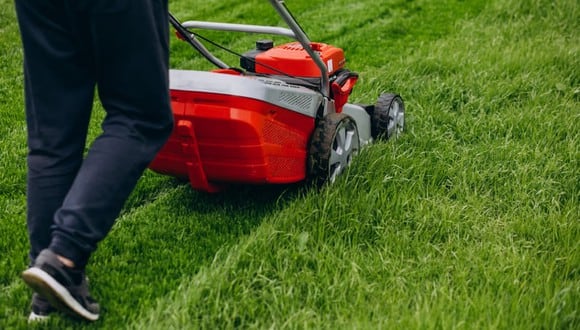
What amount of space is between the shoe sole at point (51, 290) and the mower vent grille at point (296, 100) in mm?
1097

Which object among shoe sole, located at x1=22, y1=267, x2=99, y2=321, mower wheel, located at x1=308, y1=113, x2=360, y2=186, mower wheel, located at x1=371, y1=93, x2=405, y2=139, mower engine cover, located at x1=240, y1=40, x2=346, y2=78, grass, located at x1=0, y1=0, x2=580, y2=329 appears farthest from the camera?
mower wheel, located at x1=371, y1=93, x2=405, y2=139

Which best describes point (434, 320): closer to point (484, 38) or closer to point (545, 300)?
point (545, 300)

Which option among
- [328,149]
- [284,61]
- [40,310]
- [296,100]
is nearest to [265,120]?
[296,100]

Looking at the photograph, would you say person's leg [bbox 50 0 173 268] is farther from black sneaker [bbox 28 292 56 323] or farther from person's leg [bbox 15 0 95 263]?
black sneaker [bbox 28 292 56 323]

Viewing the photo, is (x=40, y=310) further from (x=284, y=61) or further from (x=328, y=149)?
(x=284, y=61)

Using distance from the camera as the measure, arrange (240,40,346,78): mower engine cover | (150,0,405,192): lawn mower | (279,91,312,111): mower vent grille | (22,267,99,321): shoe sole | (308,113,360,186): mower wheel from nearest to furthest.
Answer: (22,267,99,321): shoe sole → (150,0,405,192): lawn mower → (279,91,312,111): mower vent grille → (308,113,360,186): mower wheel → (240,40,346,78): mower engine cover

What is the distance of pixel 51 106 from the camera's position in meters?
2.09

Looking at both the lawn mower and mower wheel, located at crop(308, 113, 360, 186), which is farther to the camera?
mower wheel, located at crop(308, 113, 360, 186)

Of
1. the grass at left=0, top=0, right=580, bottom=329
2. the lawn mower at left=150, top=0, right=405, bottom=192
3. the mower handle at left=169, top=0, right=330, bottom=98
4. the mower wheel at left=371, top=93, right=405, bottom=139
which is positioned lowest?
the grass at left=0, top=0, right=580, bottom=329

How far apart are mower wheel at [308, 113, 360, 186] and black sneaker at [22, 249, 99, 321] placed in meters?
1.12

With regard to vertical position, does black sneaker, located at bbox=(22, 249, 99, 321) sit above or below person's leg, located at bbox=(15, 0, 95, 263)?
below

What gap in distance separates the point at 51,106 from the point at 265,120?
794 millimetres

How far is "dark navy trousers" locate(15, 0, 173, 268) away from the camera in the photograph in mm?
1940

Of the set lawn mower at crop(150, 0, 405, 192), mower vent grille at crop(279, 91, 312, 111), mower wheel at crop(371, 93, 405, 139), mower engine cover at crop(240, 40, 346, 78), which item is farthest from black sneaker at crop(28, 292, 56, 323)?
mower wheel at crop(371, 93, 405, 139)
